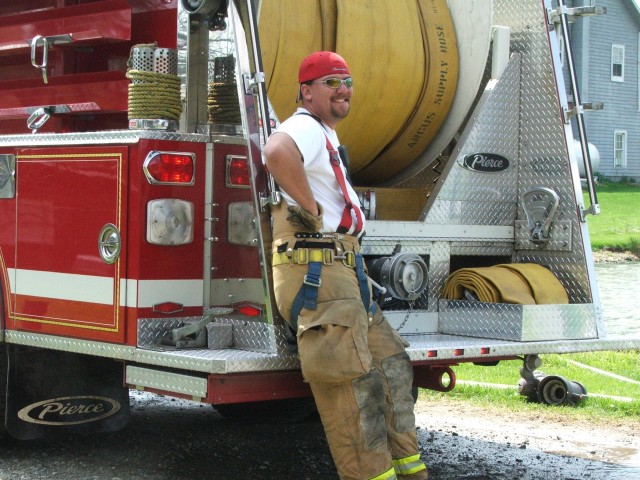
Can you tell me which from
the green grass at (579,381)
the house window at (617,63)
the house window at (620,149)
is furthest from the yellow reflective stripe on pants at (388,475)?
the house window at (620,149)

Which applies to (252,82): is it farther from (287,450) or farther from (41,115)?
(287,450)

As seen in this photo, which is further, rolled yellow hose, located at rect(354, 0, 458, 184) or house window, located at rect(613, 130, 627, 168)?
house window, located at rect(613, 130, 627, 168)

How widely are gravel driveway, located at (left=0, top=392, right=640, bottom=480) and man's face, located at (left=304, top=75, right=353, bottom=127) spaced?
1.84m

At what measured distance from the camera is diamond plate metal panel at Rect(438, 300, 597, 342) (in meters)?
5.40

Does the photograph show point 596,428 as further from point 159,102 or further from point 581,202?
point 159,102

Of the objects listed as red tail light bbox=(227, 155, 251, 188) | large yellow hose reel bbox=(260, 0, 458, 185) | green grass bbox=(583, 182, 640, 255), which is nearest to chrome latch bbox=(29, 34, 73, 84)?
large yellow hose reel bbox=(260, 0, 458, 185)

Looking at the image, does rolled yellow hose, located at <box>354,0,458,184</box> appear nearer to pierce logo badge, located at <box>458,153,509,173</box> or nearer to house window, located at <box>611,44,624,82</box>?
pierce logo badge, located at <box>458,153,509,173</box>

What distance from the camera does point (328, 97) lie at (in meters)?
4.71

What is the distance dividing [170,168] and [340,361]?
1133 millimetres

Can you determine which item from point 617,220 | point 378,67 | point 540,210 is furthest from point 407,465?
point 617,220

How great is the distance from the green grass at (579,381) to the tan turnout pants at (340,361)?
9.92 ft

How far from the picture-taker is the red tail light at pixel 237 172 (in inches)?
197

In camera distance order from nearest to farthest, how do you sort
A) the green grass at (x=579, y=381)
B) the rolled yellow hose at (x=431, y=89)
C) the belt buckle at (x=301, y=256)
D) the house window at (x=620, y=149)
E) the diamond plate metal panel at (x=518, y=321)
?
1. the belt buckle at (x=301, y=256)
2. the diamond plate metal panel at (x=518, y=321)
3. the rolled yellow hose at (x=431, y=89)
4. the green grass at (x=579, y=381)
5. the house window at (x=620, y=149)

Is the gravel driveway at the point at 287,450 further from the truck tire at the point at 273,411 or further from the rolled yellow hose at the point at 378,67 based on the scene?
the rolled yellow hose at the point at 378,67
